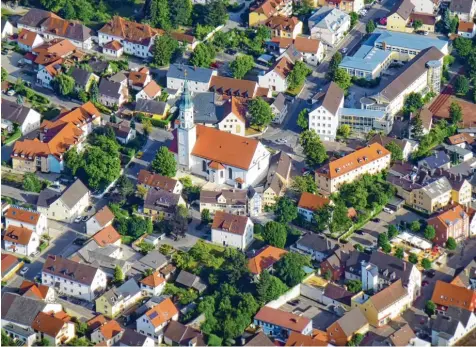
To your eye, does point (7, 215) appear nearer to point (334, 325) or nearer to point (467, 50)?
point (334, 325)

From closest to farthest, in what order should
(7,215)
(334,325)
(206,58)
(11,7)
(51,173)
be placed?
(334,325)
(7,215)
(51,173)
(206,58)
(11,7)

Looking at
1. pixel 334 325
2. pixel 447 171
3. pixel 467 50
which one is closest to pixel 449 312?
pixel 334 325

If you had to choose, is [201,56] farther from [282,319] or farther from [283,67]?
[282,319]

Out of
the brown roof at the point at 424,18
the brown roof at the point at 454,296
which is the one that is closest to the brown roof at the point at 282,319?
the brown roof at the point at 454,296

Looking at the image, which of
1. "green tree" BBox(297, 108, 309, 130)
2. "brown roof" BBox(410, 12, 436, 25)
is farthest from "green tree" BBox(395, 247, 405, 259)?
"brown roof" BBox(410, 12, 436, 25)

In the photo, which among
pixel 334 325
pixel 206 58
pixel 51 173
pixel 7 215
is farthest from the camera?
pixel 206 58

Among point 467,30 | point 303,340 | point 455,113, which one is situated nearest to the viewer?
point 303,340

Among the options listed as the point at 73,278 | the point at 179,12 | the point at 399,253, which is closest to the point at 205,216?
the point at 73,278
